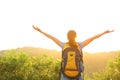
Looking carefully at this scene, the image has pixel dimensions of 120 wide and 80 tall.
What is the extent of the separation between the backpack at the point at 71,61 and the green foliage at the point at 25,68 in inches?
2226

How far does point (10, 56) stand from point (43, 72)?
22.4 feet

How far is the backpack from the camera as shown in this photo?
7.86 meters

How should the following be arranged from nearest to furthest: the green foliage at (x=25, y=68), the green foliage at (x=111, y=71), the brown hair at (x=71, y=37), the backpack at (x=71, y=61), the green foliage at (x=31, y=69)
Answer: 1. the backpack at (x=71, y=61)
2. the brown hair at (x=71, y=37)
3. the green foliage at (x=111, y=71)
4. the green foliage at (x=31, y=69)
5. the green foliage at (x=25, y=68)

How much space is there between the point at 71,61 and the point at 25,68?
197ft

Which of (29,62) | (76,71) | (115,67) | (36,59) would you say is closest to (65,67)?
(76,71)

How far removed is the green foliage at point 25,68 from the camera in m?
64.6

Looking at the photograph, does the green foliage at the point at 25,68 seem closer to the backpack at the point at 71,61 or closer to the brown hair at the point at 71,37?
the brown hair at the point at 71,37

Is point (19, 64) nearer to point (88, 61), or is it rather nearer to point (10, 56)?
point (10, 56)

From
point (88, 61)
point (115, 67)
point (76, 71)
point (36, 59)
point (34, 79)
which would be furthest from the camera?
point (88, 61)

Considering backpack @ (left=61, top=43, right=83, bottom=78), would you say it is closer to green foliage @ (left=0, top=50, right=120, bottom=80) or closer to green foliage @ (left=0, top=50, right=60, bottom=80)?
green foliage @ (left=0, top=50, right=120, bottom=80)

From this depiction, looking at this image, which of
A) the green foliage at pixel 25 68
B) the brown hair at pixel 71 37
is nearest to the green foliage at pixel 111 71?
the green foliage at pixel 25 68

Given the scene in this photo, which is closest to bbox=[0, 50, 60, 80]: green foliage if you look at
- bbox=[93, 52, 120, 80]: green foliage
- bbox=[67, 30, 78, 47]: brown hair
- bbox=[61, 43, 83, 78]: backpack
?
bbox=[93, 52, 120, 80]: green foliage

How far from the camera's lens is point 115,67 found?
6291 centimetres

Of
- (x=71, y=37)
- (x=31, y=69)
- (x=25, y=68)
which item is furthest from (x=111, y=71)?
(x=71, y=37)
